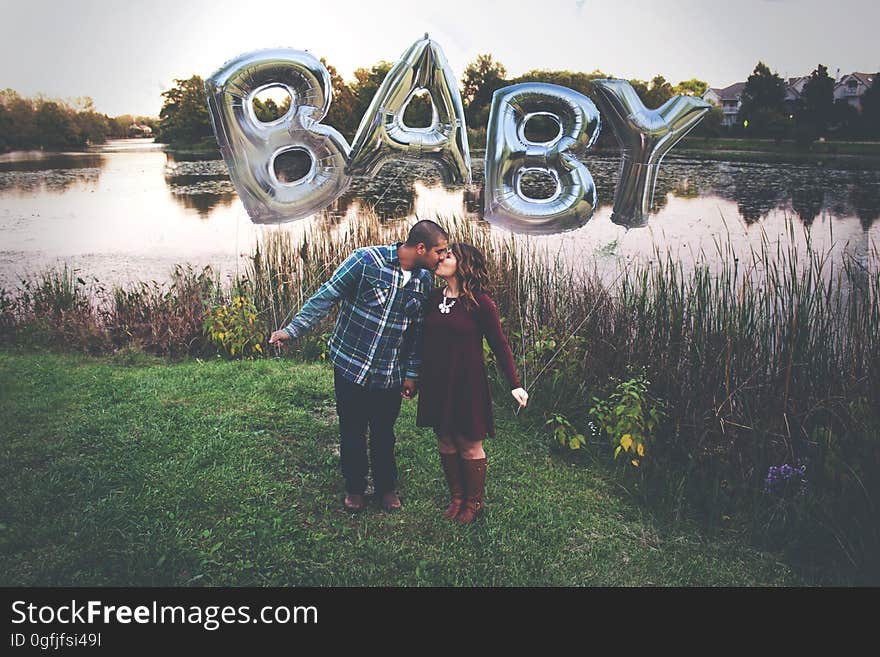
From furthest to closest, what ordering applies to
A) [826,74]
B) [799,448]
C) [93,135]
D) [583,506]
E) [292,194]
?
1. [93,135]
2. [826,74]
3. [292,194]
4. [799,448]
5. [583,506]

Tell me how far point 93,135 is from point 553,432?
226 inches

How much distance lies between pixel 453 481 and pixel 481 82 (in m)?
4.39

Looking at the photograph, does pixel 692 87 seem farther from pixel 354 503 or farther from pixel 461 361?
pixel 354 503

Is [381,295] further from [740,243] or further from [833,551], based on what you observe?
[740,243]

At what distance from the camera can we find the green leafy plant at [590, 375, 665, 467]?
4.37 m

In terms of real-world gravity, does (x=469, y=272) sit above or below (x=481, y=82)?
below

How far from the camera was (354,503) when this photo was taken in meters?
3.76

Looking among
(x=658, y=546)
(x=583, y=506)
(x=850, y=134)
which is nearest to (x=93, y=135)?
(x=583, y=506)

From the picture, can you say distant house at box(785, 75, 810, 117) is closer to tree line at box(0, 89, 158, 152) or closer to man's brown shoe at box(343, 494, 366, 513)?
man's brown shoe at box(343, 494, 366, 513)

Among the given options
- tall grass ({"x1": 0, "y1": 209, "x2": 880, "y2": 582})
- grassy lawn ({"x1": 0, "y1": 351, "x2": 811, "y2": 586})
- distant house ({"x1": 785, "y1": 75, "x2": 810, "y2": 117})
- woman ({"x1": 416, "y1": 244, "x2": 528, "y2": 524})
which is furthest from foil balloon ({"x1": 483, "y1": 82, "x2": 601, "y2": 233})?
distant house ({"x1": 785, "y1": 75, "x2": 810, "y2": 117})

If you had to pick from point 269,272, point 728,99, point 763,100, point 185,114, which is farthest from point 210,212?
point 763,100

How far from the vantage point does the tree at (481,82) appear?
657 centimetres

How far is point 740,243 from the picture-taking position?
25.1ft
